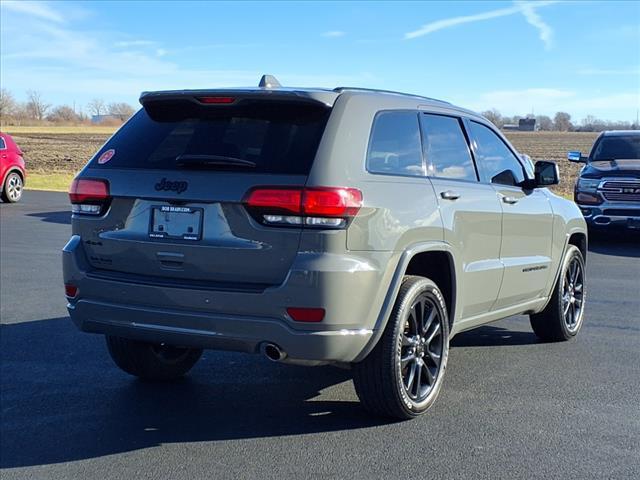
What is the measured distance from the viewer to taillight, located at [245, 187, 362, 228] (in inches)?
161

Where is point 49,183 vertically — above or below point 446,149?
below

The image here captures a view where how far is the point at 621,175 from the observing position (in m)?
13.2

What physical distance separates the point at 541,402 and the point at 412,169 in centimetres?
171

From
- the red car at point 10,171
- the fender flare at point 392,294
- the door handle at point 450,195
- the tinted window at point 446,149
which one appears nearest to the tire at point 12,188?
the red car at point 10,171

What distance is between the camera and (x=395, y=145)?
189 inches

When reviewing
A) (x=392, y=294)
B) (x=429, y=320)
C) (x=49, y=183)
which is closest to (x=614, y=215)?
(x=429, y=320)

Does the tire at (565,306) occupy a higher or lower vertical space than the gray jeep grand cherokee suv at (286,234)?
lower

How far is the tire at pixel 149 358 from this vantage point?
5398 mm

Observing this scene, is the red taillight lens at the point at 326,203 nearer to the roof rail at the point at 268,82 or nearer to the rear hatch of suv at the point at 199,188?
the rear hatch of suv at the point at 199,188

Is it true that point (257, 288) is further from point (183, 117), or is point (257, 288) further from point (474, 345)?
point (474, 345)

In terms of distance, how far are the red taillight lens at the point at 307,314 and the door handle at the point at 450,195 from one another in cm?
132

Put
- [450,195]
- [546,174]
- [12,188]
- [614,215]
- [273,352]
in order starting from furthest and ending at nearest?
[12,188]
[614,215]
[546,174]
[450,195]
[273,352]

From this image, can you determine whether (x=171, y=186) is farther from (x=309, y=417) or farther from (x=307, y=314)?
(x=309, y=417)

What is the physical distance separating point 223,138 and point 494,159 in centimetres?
234
